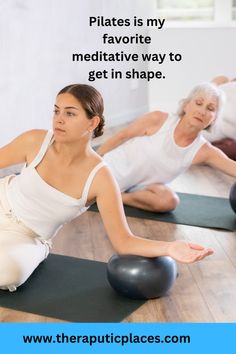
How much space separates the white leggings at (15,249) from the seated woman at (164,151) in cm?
110

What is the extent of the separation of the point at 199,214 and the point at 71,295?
138cm

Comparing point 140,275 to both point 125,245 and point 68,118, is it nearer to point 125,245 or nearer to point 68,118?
point 125,245

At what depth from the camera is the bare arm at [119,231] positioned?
2225 millimetres

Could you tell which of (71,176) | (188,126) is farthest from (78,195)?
(188,126)

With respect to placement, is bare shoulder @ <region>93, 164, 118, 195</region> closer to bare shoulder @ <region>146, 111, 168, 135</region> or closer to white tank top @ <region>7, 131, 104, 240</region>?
Answer: white tank top @ <region>7, 131, 104, 240</region>

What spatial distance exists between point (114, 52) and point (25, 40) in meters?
1.99

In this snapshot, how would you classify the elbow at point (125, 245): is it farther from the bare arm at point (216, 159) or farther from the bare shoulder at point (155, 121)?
the bare shoulder at point (155, 121)

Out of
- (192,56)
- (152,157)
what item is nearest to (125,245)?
(152,157)

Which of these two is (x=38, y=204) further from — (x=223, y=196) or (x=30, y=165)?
(x=223, y=196)

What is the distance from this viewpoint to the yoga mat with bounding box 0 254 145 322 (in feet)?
7.25

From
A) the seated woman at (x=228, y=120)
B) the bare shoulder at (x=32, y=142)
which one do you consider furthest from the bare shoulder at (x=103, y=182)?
the seated woman at (x=228, y=120)

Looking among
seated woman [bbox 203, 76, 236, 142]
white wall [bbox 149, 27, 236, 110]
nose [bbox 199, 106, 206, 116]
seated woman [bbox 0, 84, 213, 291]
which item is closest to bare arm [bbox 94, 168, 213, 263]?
seated woman [bbox 0, 84, 213, 291]

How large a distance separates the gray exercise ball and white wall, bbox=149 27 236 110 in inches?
178

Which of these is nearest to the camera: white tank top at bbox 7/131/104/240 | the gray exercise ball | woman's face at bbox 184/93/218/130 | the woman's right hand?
the woman's right hand
